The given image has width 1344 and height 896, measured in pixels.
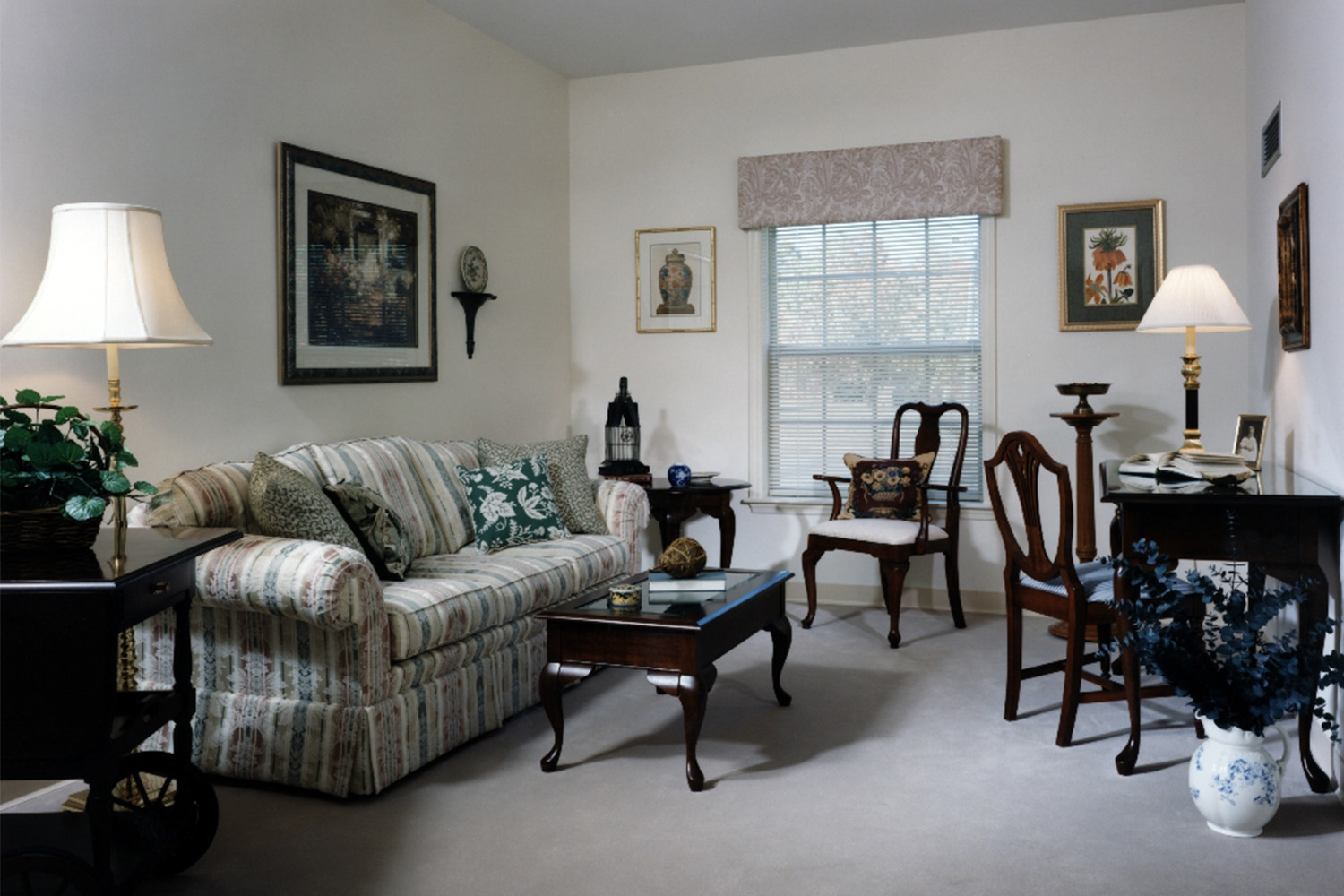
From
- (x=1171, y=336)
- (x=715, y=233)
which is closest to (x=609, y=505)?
(x=715, y=233)

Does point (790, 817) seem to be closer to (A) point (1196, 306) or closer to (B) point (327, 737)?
(B) point (327, 737)

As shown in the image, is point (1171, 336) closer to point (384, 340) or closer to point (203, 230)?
point (384, 340)

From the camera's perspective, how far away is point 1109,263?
5.16 metres

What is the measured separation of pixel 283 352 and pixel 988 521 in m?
3.36

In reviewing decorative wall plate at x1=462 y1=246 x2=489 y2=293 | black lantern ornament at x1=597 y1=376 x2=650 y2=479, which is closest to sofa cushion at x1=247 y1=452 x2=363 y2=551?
decorative wall plate at x1=462 y1=246 x2=489 y2=293

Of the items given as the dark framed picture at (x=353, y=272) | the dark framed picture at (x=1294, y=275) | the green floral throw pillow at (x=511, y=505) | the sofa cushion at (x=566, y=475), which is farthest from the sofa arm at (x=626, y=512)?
the dark framed picture at (x=1294, y=275)

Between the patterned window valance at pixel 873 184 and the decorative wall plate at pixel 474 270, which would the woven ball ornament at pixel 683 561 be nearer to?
the decorative wall plate at pixel 474 270

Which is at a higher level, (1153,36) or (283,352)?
(1153,36)

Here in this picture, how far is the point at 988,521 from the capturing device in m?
5.39

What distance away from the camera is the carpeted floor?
8.05 feet

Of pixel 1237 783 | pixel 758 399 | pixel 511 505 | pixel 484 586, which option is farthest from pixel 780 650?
pixel 758 399

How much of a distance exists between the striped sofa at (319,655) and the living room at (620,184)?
643 millimetres

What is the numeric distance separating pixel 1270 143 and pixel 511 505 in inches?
127

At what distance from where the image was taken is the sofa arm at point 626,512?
15.1 ft
